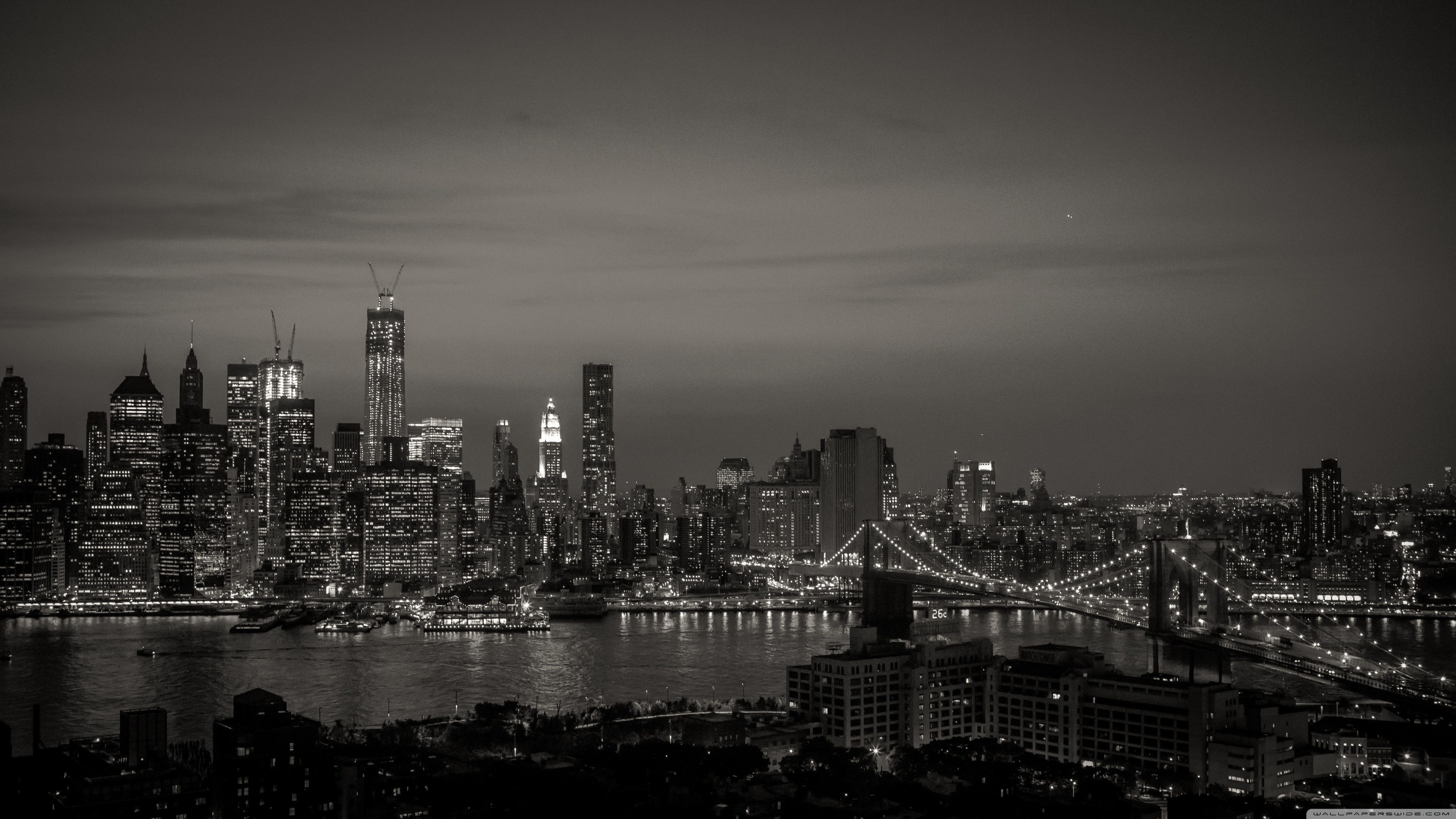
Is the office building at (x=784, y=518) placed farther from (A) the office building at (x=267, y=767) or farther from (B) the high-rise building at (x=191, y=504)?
(A) the office building at (x=267, y=767)

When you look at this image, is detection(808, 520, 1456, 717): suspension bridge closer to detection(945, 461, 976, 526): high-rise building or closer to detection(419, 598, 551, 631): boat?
detection(419, 598, 551, 631): boat

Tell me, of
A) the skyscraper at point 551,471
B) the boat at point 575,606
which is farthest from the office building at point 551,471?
the boat at point 575,606

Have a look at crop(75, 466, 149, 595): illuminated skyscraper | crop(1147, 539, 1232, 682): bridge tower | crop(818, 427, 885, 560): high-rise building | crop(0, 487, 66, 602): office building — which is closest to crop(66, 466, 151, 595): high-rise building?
crop(75, 466, 149, 595): illuminated skyscraper

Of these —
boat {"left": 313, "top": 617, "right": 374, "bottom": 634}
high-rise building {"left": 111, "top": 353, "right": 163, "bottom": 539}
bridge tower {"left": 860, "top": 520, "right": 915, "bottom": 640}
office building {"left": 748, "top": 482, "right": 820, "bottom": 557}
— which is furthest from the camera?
office building {"left": 748, "top": 482, "right": 820, "bottom": 557}

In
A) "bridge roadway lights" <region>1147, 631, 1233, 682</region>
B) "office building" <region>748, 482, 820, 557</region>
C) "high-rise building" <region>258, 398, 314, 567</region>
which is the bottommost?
"bridge roadway lights" <region>1147, 631, 1233, 682</region>

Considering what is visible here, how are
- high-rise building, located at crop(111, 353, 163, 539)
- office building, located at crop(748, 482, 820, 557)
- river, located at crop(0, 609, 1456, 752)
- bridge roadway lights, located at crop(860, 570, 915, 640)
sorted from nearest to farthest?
river, located at crop(0, 609, 1456, 752), bridge roadway lights, located at crop(860, 570, 915, 640), high-rise building, located at crop(111, 353, 163, 539), office building, located at crop(748, 482, 820, 557)
